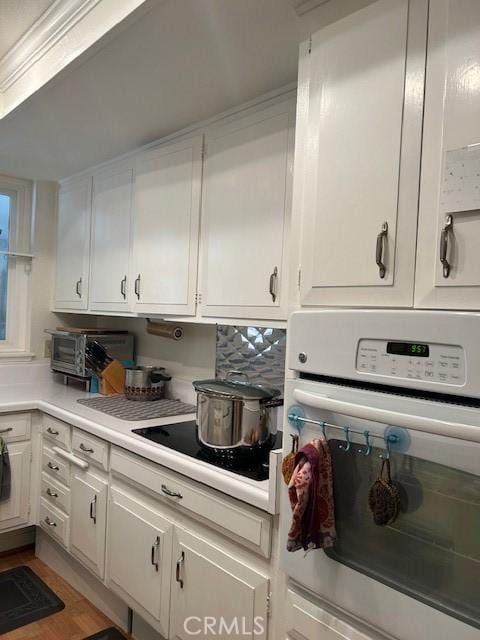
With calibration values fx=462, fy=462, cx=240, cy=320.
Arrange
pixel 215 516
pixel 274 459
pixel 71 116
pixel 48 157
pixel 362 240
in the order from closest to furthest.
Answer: pixel 362 240 → pixel 274 459 → pixel 215 516 → pixel 71 116 → pixel 48 157

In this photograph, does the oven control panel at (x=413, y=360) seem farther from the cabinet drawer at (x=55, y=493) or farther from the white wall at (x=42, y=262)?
the white wall at (x=42, y=262)

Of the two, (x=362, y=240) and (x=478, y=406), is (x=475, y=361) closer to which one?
(x=478, y=406)

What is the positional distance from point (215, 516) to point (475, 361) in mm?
953

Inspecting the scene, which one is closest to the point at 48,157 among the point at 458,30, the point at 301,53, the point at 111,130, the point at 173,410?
the point at 111,130

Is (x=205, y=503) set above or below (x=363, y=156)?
below

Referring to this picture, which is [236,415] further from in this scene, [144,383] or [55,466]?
[55,466]

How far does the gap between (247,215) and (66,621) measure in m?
1.97

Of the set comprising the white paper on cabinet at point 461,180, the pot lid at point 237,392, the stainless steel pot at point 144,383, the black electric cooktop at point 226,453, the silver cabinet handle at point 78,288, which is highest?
the white paper on cabinet at point 461,180

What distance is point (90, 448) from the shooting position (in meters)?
2.06

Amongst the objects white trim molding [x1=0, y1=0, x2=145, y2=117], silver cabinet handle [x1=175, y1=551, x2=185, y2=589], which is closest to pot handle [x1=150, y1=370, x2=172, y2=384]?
silver cabinet handle [x1=175, y1=551, x2=185, y2=589]

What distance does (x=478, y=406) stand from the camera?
87 centimetres

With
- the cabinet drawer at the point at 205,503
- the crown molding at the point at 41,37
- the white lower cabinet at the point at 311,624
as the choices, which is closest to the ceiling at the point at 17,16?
the crown molding at the point at 41,37

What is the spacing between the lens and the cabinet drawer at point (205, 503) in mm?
1327

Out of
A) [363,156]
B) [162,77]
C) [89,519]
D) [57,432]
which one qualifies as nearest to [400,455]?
[363,156]
